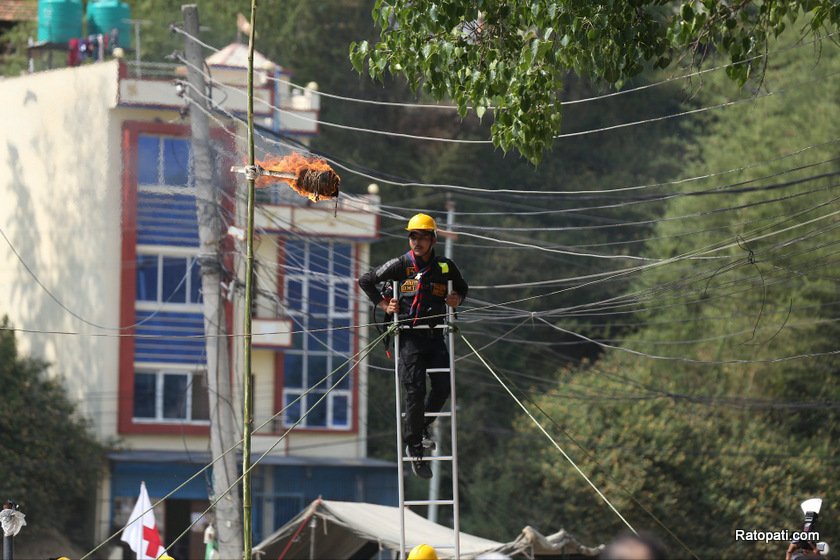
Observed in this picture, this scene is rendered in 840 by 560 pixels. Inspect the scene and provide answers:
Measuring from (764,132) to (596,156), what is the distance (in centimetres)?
931

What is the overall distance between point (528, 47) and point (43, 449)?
86.2ft

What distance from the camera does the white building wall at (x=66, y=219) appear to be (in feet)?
119

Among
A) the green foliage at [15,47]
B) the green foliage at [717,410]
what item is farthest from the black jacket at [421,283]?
the green foliage at [15,47]

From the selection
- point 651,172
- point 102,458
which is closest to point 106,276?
point 102,458

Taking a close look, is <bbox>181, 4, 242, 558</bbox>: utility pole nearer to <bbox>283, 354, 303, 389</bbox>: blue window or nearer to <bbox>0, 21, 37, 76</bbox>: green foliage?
<bbox>283, 354, 303, 389</bbox>: blue window

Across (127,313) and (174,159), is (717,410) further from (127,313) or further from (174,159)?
(174,159)

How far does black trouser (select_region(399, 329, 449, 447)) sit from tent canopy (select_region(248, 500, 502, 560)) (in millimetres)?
8896

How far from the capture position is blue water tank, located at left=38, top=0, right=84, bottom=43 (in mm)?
42219

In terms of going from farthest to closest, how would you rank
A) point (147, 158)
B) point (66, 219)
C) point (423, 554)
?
point (66, 219) → point (147, 158) → point (423, 554)

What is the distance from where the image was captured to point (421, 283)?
513 inches

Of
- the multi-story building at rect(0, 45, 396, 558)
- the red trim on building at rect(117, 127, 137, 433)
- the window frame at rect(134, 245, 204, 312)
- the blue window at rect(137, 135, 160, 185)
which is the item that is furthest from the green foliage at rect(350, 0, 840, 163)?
the window frame at rect(134, 245, 204, 312)

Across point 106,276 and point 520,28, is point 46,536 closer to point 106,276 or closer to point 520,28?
point 106,276

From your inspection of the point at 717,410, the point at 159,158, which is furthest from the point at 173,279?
the point at 717,410

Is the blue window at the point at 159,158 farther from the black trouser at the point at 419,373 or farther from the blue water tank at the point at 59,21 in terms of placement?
the black trouser at the point at 419,373
